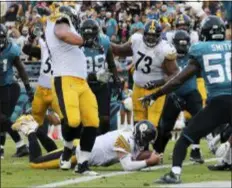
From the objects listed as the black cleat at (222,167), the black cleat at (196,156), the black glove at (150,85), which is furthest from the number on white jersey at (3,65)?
the black cleat at (222,167)

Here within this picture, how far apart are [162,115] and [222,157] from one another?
1.27m

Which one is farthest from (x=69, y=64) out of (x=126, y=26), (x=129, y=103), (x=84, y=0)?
(x=84, y=0)

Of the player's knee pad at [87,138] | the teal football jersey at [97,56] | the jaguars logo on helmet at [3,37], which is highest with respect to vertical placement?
the jaguars logo on helmet at [3,37]

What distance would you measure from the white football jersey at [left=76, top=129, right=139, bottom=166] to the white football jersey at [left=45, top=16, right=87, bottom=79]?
0.73 metres

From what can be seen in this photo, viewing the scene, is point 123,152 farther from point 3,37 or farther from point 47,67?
point 3,37

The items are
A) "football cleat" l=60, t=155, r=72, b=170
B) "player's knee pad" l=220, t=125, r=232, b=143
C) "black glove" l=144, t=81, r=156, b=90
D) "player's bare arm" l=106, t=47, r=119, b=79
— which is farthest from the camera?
"player's knee pad" l=220, t=125, r=232, b=143

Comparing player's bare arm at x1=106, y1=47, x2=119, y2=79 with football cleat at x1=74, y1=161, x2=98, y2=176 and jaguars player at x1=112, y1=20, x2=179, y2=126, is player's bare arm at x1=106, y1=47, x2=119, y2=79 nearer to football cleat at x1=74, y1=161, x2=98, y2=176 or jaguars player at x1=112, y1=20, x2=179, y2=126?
jaguars player at x1=112, y1=20, x2=179, y2=126

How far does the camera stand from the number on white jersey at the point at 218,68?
8.85m

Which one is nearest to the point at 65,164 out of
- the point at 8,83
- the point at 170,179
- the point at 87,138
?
the point at 87,138

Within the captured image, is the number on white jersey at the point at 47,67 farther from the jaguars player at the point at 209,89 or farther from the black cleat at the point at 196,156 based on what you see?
the jaguars player at the point at 209,89

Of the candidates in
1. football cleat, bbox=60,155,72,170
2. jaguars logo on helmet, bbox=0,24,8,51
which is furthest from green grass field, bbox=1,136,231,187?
jaguars logo on helmet, bbox=0,24,8,51

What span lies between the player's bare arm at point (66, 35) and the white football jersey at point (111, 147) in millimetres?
1129

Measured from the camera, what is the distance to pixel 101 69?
37.6ft

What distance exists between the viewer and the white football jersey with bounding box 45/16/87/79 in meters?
9.41
